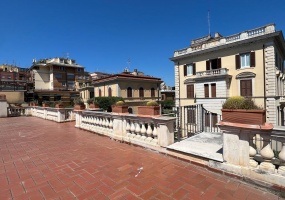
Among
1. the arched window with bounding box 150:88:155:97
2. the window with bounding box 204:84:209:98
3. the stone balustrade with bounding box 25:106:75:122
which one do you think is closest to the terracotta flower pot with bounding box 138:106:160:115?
the stone balustrade with bounding box 25:106:75:122

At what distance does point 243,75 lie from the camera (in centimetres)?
1833

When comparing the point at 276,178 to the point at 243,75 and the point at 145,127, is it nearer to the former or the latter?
the point at 145,127

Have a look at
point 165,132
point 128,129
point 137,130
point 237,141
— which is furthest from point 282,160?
point 128,129

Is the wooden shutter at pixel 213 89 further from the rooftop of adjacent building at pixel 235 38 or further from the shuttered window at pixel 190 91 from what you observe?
the rooftop of adjacent building at pixel 235 38

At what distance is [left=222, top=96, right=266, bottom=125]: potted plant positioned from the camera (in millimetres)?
2547

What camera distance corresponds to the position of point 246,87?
727 inches

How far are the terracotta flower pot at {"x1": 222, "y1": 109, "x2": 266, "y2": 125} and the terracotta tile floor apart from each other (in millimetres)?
1045

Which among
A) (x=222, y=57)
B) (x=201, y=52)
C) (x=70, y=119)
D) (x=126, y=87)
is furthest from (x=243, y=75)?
(x=70, y=119)

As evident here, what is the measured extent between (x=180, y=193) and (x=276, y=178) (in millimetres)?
1496

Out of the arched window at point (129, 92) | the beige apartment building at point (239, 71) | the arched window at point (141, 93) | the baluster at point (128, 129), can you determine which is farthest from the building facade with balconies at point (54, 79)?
the baluster at point (128, 129)

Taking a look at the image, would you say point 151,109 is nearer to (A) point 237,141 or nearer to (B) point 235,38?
(A) point 237,141

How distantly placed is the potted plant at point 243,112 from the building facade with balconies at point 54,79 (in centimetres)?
4624

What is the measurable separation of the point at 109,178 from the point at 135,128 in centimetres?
209

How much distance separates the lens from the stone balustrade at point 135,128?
13.4 ft
